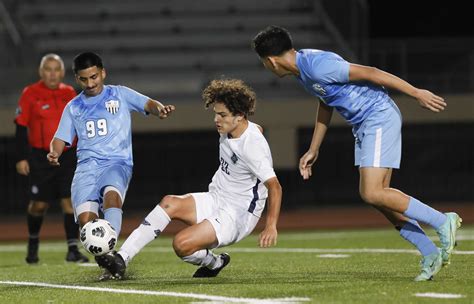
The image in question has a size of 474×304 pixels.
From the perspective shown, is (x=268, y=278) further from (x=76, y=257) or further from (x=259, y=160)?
(x=76, y=257)

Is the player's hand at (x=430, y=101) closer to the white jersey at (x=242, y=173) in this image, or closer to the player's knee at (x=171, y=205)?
the white jersey at (x=242, y=173)

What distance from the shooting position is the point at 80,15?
917 inches

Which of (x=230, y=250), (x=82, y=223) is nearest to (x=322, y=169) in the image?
(x=230, y=250)

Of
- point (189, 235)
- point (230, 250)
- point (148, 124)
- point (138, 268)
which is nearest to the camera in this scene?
point (189, 235)

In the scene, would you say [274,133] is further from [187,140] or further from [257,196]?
[257,196]

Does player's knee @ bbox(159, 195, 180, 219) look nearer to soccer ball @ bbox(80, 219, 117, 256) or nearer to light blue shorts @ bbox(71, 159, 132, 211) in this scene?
soccer ball @ bbox(80, 219, 117, 256)

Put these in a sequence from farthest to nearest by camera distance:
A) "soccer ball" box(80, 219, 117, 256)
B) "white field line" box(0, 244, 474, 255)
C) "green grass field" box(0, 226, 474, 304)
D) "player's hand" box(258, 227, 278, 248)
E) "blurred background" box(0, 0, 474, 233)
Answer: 1. "blurred background" box(0, 0, 474, 233)
2. "white field line" box(0, 244, 474, 255)
3. "soccer ball" box(80, 219, 117, 256)
4. "player's hand" box(258, 227, 278, 248)
5. "green grass field" box(0, 226, 474, 304)

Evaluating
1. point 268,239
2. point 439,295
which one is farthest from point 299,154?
point 439,295

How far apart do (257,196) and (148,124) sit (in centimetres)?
1232

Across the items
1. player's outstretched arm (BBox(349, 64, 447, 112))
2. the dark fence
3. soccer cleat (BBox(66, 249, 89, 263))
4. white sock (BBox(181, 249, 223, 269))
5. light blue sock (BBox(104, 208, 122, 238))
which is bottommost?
the dark fence

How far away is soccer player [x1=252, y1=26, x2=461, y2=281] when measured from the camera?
780cm

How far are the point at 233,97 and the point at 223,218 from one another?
0.97 metres

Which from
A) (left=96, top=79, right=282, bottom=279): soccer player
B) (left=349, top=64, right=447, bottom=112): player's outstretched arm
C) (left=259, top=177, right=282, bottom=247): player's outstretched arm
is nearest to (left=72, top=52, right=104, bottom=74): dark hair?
(left=96, top=79, right=282, bottom=279): soccer player

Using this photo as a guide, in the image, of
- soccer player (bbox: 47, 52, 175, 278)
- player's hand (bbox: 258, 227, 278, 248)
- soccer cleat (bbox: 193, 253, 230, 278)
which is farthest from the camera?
soccer player (bbox: 47, 52, 175, 278)
